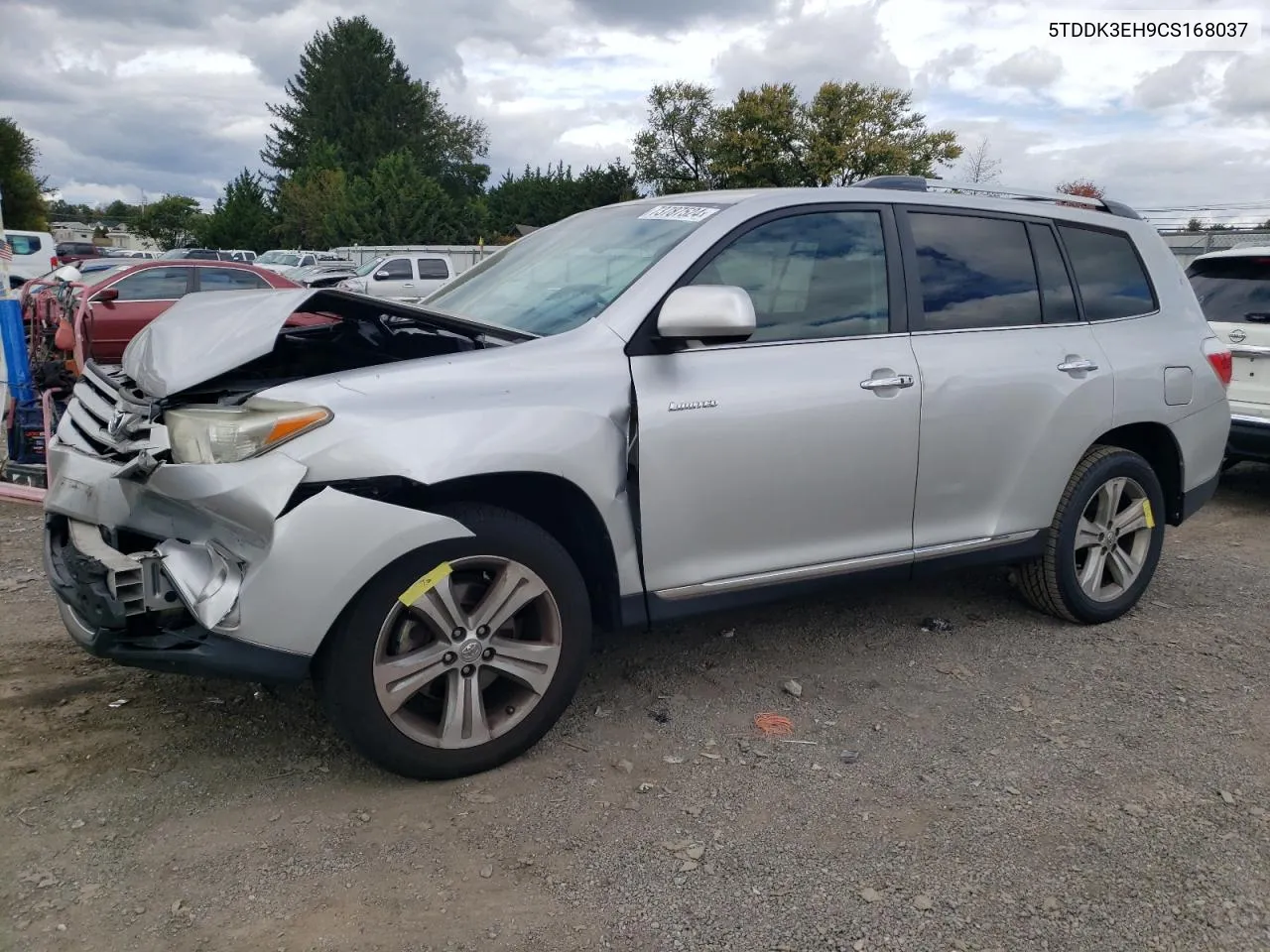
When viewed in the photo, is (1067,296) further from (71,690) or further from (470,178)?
(470,178)

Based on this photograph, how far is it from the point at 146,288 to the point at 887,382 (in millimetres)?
12395

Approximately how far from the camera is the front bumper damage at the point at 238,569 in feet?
8.46

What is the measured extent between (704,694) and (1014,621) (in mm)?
1668

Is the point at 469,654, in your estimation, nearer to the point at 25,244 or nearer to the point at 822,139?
the point at 25,244

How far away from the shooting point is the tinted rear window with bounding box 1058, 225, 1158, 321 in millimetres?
4340

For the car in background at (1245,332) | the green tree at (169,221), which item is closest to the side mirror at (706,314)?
the car in background at (1245,332)

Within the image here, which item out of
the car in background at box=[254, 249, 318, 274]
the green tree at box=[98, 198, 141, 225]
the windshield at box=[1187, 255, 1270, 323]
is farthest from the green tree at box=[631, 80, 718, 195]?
the green tree at box=[98, 198, 141, 225]

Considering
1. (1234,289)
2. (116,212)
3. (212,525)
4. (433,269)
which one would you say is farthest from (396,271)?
(116,212)

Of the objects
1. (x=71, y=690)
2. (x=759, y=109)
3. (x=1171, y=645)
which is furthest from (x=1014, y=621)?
(x=759, y=109)

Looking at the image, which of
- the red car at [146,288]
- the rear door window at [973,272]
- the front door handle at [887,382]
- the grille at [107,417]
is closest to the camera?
the grille at [107,417]

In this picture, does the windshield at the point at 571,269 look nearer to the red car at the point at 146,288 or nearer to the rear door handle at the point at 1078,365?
the rear door handle at the point at 1078,365

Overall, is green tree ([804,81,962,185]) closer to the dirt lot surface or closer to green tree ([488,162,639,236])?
green tree ([488,162,639,236])

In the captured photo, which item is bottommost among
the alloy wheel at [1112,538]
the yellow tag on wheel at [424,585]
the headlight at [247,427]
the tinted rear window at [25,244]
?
the alloy wheel at [1112,538]

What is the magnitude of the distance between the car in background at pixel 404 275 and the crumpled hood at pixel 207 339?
66.7ft
